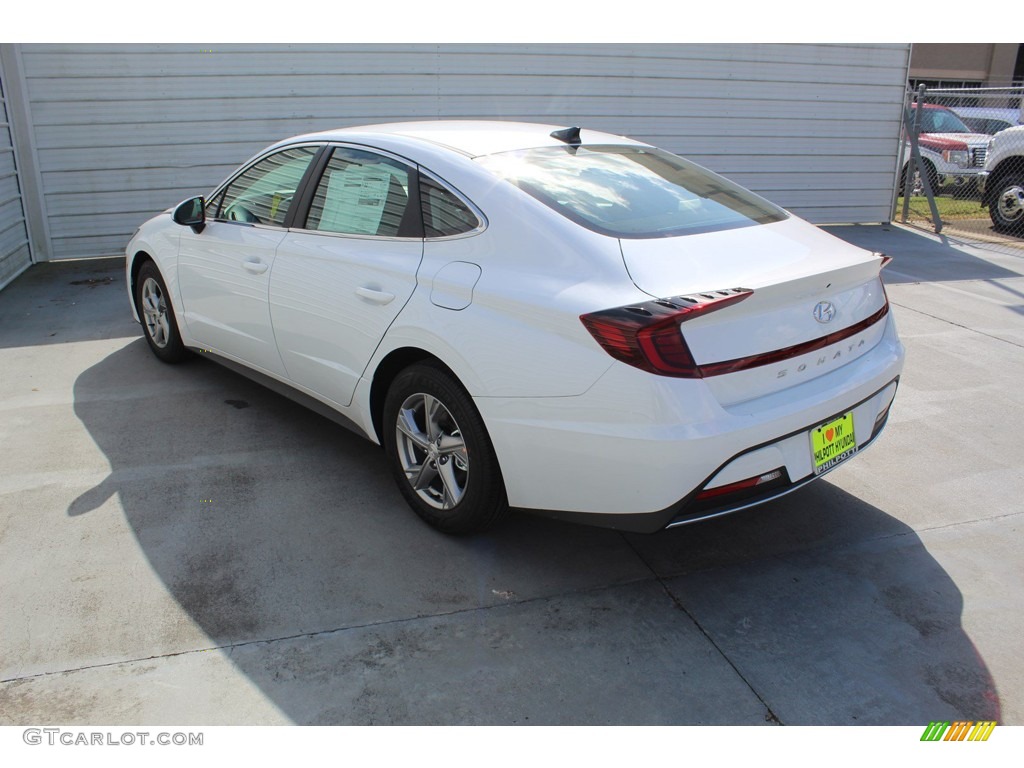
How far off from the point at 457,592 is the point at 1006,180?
431 inches

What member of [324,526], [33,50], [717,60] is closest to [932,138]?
[717,60]

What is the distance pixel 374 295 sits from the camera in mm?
3514

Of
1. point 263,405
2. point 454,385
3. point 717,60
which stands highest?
point 717,60

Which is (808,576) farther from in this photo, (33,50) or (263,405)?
(33,50)

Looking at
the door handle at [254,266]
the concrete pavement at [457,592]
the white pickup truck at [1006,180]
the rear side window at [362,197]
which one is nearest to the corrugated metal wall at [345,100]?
the white pickup truck at [1006,180]

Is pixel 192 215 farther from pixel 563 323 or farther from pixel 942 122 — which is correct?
pixel 942 122

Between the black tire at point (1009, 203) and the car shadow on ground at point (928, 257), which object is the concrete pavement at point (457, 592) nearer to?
the car shadow on ground at point (928, 257)

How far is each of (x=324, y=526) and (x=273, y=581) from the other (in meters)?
0.44

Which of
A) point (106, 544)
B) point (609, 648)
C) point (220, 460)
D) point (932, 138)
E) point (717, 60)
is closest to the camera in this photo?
point (609, 648)

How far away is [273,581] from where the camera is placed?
3.21 m

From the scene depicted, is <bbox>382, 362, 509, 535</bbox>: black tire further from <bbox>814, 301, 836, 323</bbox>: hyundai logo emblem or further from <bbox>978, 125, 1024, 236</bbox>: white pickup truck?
<bbox>978, 125, 1024, 236</bbox>: white pickup truck

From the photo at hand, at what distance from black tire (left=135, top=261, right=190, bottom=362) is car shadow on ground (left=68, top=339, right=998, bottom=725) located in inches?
54.7
